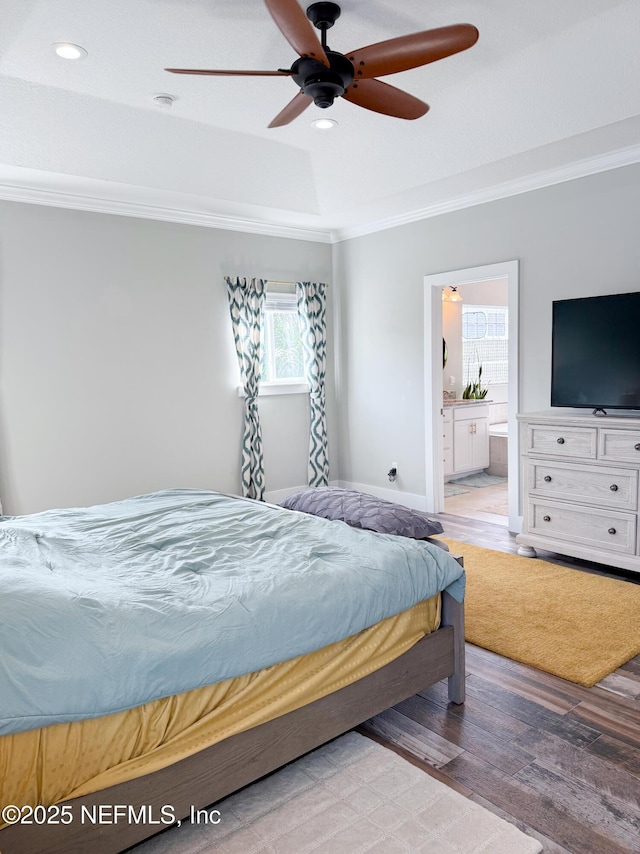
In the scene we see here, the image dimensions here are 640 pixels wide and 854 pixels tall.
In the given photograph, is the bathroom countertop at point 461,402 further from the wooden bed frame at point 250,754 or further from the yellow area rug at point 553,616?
the wooden bed frame at point 250,754

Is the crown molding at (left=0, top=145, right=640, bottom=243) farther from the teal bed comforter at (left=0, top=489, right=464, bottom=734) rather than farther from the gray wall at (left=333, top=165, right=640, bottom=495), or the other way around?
the teal bed comforter at (left=0, top=489, right=464, bottom=734)

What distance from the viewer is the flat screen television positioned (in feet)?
12.6

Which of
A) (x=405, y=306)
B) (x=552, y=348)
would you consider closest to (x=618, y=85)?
(x=552, y=348)

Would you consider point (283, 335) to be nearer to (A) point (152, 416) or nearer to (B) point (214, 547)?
(A) point (152, 416)

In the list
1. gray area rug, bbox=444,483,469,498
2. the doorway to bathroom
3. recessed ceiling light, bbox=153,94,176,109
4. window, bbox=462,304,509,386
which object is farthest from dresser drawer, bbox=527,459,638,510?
window, bbox=462,304,509,386

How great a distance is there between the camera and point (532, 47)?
8.86 ft

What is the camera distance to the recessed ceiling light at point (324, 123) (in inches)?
133

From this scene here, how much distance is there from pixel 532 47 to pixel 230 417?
380 cm

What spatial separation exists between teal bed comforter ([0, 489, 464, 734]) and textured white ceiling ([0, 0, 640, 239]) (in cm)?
209

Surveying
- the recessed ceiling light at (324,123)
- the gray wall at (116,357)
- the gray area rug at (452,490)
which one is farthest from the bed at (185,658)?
the gray area rug at (452,490)

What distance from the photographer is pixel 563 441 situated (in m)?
3.99

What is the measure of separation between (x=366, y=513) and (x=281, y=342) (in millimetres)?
3169

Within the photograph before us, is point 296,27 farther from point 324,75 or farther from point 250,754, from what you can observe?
point 250,754

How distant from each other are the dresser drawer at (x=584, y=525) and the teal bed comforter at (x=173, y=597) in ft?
5.99
